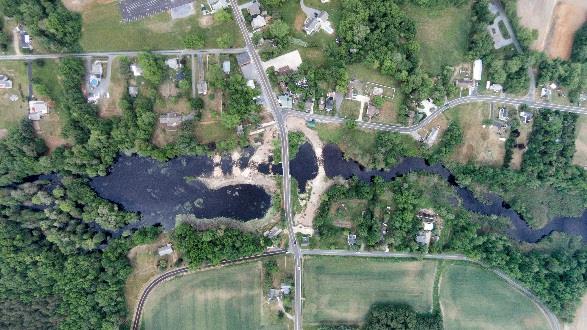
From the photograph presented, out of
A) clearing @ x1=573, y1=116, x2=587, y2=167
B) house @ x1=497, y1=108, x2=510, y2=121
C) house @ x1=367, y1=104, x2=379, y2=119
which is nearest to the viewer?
house @ x1=367, y1=104, x2=379, y2=119

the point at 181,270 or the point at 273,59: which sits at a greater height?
the point at 273,59

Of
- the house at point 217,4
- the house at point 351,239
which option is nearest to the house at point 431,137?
the house at point 351,239

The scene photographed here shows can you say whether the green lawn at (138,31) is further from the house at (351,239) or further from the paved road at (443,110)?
the house at (351,239)

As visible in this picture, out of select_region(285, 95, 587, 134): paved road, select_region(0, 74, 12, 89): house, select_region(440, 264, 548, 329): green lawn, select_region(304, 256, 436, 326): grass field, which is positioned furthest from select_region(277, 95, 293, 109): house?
select_region(0, 74, 12, 89): house

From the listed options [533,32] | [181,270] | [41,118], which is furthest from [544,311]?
[41,118]

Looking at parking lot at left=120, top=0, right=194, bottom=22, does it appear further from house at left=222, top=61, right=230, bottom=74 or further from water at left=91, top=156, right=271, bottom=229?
water at left=91, top=156, right=271, bottom=229

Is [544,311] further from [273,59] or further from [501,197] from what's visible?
[273,59]
